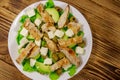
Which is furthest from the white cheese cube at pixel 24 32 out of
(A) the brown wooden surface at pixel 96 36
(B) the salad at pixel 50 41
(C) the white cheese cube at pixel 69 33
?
(C) the white cheese cube at pixel 69 33

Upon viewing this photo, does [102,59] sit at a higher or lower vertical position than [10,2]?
lower

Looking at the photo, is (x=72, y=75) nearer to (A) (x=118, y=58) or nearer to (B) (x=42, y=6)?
(A) (x=118, y=58)

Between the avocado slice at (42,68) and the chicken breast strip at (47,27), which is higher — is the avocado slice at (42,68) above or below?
below

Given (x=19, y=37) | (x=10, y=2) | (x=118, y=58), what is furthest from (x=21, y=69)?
(x=118, y=58)

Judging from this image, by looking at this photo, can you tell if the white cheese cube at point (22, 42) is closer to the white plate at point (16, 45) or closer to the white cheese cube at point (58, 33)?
the white plate at point (16, 45)

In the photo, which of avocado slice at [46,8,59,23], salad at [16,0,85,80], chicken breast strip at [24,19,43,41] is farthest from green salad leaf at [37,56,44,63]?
avocado slice at [46,8,59,23]

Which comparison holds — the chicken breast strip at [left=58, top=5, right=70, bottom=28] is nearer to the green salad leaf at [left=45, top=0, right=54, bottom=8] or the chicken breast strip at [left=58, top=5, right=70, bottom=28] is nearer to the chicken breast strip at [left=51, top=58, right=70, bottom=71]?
the green salad leaf at [left=45, top=0, right=54, bottom=8]

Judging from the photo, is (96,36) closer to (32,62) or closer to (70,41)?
(70,41)
